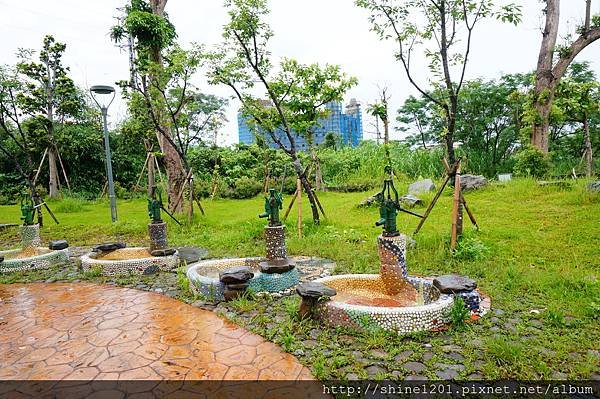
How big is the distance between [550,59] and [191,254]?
37.1 feet

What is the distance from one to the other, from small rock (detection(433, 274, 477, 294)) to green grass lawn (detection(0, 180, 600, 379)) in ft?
1.01

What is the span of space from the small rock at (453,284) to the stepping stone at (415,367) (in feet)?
2.99

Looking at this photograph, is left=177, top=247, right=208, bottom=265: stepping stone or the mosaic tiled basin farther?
left=177, top=247, right=208, bottom=265: stepping stone

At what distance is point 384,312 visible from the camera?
10.5ft

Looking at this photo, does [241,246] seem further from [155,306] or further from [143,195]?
[143,195]

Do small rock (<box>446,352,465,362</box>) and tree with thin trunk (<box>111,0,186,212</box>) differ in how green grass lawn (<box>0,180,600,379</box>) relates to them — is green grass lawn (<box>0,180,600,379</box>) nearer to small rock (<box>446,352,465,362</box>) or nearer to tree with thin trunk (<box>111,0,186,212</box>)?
small rock (<box>446,352,465,362</box>)

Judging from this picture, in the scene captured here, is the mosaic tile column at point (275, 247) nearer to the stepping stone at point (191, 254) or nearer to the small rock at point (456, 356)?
the stepping stone at point (191, 254)

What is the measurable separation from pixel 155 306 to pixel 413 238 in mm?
3640

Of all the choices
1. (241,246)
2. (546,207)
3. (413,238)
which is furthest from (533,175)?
(241,246)

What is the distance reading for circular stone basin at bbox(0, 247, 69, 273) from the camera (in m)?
6.05

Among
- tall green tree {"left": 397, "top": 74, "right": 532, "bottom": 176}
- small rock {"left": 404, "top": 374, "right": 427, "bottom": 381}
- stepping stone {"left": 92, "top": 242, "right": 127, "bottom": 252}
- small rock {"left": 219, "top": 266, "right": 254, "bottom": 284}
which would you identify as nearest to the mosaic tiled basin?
small rock {"left": 219, "top": 266, "right": 254, "bottom": 284}

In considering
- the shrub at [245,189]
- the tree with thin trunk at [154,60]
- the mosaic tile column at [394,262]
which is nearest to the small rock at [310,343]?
the mosaic tile column at [394,262]

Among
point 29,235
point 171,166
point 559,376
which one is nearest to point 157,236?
point 29,235

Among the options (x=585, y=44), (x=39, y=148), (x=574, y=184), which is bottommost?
(x=574, y=184)
